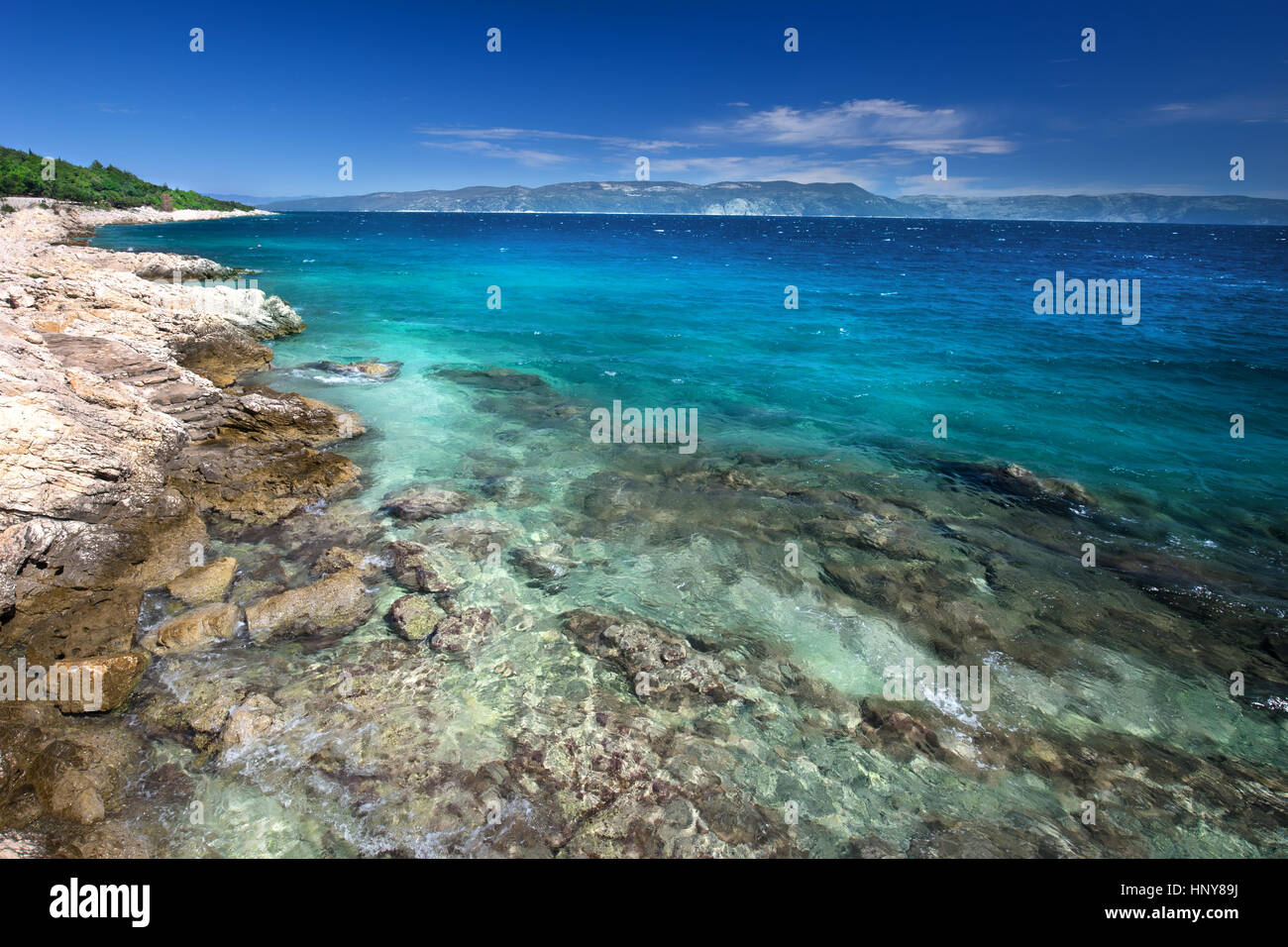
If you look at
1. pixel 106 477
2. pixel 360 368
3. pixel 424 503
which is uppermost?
pixel 360 368

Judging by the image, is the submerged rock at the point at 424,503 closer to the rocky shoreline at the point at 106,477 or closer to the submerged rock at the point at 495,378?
the rocky shoreline at the point at 106,477

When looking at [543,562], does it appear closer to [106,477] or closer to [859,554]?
[859,554]

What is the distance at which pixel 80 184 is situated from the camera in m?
97.6

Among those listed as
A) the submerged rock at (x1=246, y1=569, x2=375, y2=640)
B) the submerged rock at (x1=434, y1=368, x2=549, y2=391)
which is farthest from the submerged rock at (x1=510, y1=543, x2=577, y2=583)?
the submerged rock at (x1=434, y1=368, x2=549, y2=391)

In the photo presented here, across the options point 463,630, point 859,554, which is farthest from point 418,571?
point 859,554

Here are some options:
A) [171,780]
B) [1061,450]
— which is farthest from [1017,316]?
[171,780]

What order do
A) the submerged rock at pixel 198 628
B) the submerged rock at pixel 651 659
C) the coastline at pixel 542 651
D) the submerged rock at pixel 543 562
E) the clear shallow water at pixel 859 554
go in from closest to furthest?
the coastline at pixel 542 651, the clear shallow water at pixel 859 554, the submerged rock at pixel 651 659, the submerged rock at pixel 198 628, the submerged rock at pixel 543 562

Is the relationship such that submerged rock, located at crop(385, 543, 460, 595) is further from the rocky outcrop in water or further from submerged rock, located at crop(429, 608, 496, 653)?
the rocky outcrop in water

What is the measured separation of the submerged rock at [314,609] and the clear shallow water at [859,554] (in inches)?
19.2

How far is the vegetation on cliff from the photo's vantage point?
277 ft

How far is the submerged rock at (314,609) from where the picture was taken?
8102 millimetres

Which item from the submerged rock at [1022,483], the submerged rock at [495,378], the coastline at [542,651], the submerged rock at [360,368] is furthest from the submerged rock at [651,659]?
the submerged rock at [360,368]

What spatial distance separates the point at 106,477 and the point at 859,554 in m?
13.6

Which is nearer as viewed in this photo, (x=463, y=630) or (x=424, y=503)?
(x=463, y=630)
